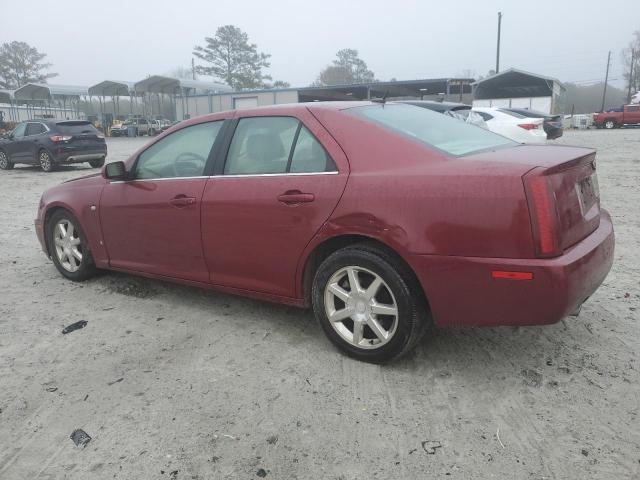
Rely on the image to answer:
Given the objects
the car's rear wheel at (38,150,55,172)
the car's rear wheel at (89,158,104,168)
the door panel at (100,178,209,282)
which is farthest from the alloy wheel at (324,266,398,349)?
the car's rear wheel at (89,158,104,168)

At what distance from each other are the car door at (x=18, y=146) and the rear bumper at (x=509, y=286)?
1635 centimetres

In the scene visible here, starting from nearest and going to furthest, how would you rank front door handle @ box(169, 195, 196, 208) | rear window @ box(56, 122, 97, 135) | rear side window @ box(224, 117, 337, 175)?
1. rear side window @ box(224, 117, 337, 175)
2. front door handle @ box(169, 195, 196, 208)
3. rear window @ box(56, 122, 97, 135)

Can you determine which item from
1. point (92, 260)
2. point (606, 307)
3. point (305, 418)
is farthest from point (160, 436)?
point (606, 307)

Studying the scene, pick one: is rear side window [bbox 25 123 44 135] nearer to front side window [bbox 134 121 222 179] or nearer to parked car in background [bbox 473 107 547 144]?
parked car in background [bbox 473 107 547 144]

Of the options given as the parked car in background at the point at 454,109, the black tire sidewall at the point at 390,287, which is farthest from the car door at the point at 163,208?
the parked car in background at the point at 454,109

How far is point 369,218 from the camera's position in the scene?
286 centimetres

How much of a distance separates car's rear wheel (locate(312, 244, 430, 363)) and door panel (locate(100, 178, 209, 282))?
1.05 m

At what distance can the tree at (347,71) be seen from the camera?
83125 mm

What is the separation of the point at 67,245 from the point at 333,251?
114 inches

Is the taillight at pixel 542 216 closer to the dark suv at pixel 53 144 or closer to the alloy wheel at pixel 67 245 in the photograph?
the alloy wheel at pixel 67 245

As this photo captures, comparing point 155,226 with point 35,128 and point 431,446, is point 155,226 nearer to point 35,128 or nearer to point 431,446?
A: point 431,446

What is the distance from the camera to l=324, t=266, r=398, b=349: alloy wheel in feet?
9.68

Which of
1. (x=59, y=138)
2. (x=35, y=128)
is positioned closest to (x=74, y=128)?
(x=59, y=138)

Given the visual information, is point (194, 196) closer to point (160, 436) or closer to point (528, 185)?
point (160, 436)
